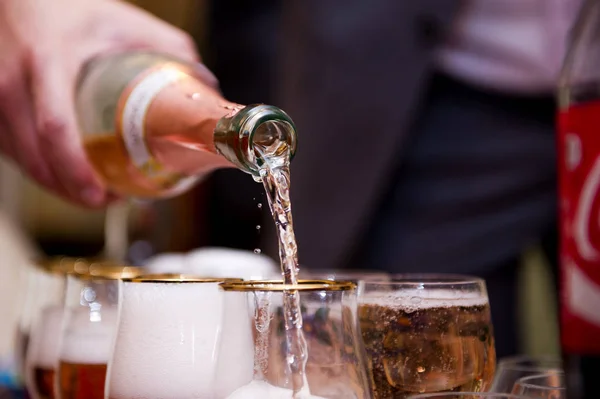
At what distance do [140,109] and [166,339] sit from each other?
1.14 feet

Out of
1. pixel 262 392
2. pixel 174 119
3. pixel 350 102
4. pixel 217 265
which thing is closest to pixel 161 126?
pixel 174 119

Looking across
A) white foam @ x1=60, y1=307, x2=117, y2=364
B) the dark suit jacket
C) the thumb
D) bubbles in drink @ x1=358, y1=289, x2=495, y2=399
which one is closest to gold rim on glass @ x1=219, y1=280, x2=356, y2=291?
bubbles in drink @ x1=358, y1=289, x2=495, y2=399

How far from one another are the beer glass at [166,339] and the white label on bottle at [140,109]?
30 cm

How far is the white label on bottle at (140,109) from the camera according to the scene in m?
0.82

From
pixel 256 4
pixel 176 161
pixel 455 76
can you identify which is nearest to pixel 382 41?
pixel 455 76

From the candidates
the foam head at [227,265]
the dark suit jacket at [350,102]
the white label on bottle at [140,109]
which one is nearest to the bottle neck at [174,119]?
the white label on bottle at [140,109]

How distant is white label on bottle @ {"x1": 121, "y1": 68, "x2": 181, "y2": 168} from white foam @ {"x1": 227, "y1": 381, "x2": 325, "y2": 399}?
413 mm

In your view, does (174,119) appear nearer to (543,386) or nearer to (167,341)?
(167,341)

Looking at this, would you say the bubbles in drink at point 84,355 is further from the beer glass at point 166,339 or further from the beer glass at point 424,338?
the beer glass at point 424,338

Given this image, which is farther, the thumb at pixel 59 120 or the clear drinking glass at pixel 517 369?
the thumb at pixel 59 120

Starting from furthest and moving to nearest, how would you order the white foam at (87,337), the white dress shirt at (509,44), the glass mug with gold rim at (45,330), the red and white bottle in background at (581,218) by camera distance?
the white dress shirt at (509,44) → the glass mug with gold rim at (45,330) → the white foam at (87,337) → the red and white bottle in background at (581,218)

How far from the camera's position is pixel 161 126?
79 centimetres

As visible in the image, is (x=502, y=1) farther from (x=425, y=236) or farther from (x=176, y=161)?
(x=176, y=161)

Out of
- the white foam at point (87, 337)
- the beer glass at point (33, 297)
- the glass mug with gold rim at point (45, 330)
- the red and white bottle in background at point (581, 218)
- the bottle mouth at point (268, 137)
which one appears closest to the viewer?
the red and white bottle in background at point (581, 218)
